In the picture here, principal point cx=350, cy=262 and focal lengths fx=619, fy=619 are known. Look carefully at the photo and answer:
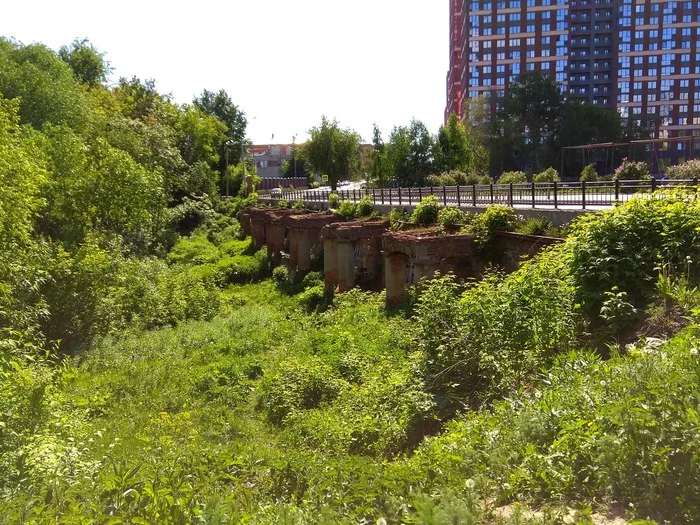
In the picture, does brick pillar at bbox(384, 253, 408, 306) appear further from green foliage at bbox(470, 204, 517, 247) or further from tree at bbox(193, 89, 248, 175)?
tree at bbox(193, 89, 248, 175)

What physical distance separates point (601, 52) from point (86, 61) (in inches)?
2598

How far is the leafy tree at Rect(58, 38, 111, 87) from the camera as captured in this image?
47.1 m

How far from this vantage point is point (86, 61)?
1897 inches

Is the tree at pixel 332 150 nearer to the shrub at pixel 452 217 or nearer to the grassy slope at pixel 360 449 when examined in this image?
the shrub at pixel 452 217

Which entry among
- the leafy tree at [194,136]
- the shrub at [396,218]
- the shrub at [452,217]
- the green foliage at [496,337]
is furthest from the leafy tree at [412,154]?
the green foliage at [496,337]

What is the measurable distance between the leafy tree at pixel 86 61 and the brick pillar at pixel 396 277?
38.5 metres

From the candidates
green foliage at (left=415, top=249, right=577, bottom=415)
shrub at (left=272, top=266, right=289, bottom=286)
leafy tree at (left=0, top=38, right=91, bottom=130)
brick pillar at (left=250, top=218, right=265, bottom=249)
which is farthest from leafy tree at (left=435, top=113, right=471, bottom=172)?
green foliage at (left=415, top=249, right=577, bottom=415)

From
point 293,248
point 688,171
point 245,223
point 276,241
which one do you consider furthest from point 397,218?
point 245,223

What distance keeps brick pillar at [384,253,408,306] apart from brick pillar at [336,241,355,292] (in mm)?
3822

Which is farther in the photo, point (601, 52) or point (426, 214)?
point (601, 52)

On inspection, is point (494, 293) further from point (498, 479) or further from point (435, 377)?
point (498, 479)

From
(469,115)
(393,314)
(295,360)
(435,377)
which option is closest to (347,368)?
(295,360)

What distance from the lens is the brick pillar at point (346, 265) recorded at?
20.0 m

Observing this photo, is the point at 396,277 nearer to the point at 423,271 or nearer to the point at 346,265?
the point at 423,271
